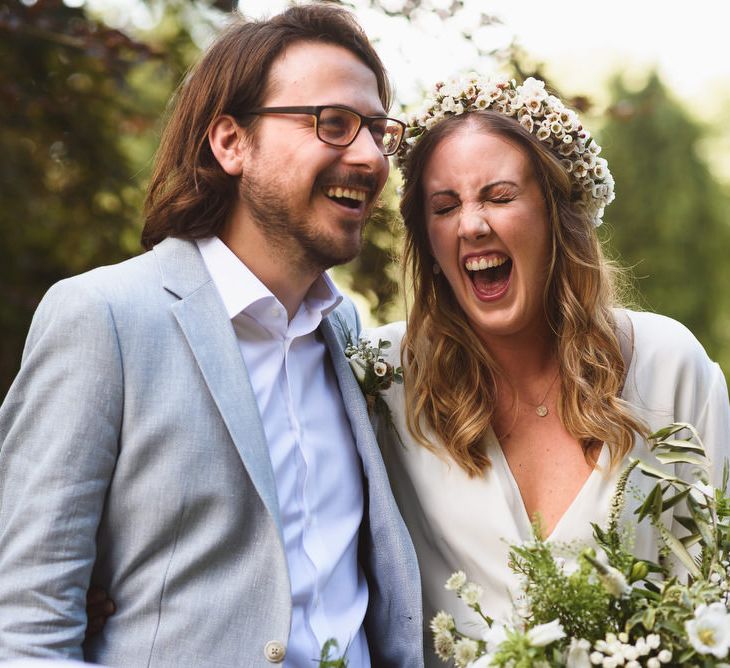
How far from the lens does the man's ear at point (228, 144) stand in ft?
10.6

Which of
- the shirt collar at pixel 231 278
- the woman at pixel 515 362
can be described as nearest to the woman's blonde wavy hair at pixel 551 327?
the woman at pixel 515 362

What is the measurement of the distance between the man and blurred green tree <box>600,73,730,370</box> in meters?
17.7

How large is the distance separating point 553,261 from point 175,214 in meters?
1.37

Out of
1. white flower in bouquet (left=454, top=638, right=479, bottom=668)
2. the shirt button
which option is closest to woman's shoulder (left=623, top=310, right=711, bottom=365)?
white flower in bouquet (left=454, top=638, right=479, bottom=668)

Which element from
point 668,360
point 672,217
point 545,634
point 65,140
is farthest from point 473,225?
point 672,217

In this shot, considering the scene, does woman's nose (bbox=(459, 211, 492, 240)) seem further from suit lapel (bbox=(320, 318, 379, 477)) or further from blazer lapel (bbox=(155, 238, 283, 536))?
blazer lapel (bbox=(155, 238, 283, 536))

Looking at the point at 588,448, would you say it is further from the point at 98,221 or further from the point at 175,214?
the point at 98,221

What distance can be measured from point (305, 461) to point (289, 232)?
73 centimetres

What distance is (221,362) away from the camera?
2.74 metres

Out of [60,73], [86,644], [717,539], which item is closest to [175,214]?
[86,644]

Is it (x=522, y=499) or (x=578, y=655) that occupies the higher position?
(x=578, y=655)

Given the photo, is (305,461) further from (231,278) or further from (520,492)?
(520,492)

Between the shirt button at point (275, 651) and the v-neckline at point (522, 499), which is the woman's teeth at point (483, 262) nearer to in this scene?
the v-neckline at point (522, 499)

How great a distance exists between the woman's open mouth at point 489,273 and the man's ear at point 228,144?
0.88 metres
